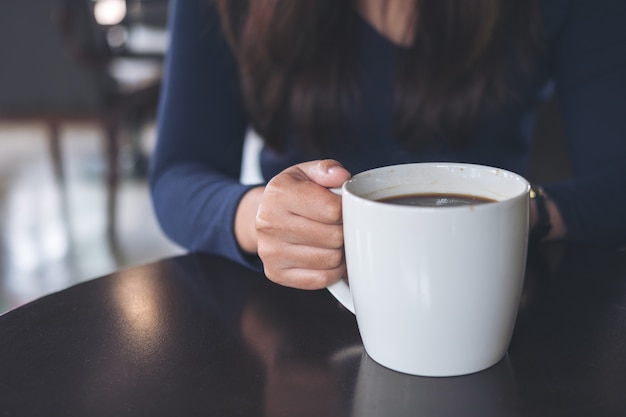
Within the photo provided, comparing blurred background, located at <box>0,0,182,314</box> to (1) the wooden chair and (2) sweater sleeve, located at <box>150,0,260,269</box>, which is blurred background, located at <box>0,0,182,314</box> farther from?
(2) sweater sleeve, located at <box>150,0,260,269</box>

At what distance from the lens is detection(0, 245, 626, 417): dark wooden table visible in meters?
0.42

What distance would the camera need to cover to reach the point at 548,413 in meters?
0.40

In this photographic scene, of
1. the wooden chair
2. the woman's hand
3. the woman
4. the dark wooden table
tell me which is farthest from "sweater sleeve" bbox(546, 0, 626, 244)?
the wooden chair

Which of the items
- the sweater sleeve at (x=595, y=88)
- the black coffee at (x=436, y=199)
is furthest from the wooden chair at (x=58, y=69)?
the black coffee at (x=436, y=199)

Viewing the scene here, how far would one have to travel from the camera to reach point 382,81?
1.00 meters

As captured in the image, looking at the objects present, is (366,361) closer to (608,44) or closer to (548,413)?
(548,413)

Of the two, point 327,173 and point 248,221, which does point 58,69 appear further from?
point 327,173

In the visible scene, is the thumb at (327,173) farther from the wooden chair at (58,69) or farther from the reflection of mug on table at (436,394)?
the wooden chair at (58,69)

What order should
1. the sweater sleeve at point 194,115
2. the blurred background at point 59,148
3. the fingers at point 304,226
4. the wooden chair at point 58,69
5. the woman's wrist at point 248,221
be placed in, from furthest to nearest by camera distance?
1. the wooden chair at point 58,69
2. the blurred background at point 59,148
3. the sweater sleeve at point 194,115
4. the woman's wrist at point 248,221
5. the fingers at point 304,226

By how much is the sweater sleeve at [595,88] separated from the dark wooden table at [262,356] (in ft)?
1.04

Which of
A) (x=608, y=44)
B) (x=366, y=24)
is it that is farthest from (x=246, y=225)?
(x=608, y=44)

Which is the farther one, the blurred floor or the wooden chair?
the wooden chair

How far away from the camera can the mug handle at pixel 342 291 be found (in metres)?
0.51

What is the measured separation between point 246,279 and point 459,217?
0.28m
